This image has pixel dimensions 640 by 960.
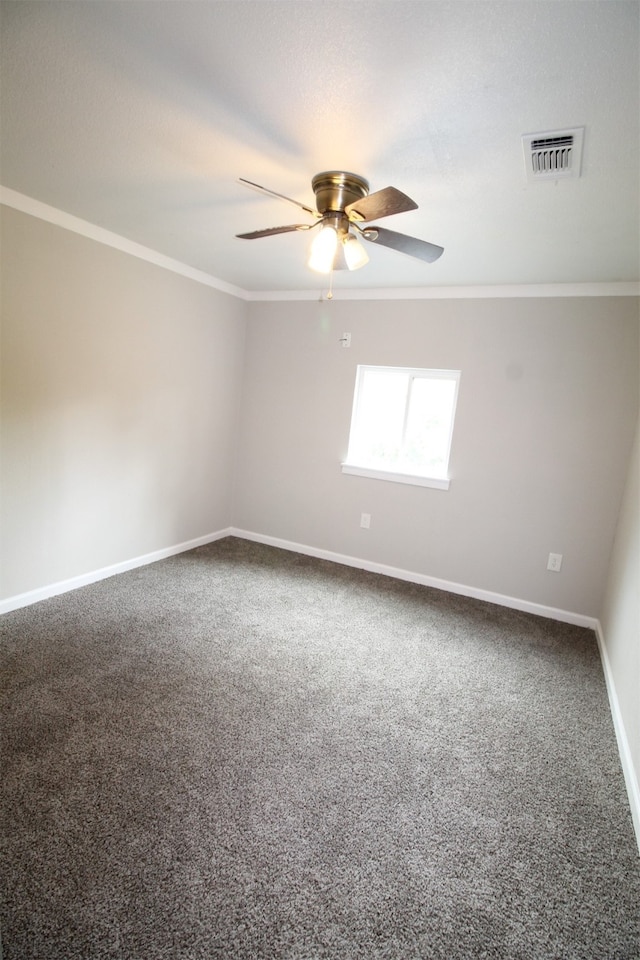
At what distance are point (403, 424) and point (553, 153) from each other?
2390mm

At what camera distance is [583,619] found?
10.9 feet

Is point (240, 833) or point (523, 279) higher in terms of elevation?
point (523, 279)

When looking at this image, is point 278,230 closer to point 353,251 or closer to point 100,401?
point 353,251

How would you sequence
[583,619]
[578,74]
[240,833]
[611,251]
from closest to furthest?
[578,74]
[240,833]
[611,251]
[583,619]

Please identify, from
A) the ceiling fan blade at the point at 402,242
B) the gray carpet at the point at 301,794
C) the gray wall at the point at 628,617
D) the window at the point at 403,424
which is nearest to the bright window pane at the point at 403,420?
the window at the point at 403,424

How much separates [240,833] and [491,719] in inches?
51.9

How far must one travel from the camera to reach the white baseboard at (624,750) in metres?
1.69

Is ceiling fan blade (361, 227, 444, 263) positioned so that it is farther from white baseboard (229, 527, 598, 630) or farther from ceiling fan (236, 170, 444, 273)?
white baseboard (229, 527, 598, 630)

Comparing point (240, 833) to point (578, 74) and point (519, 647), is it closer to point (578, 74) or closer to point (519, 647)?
point (519, 647)

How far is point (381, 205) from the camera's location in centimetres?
162

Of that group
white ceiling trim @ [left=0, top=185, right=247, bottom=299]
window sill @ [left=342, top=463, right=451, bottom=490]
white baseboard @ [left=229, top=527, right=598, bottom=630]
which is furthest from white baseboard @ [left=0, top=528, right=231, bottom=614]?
white ceiling trim @ [left=0, top=185, right=247, bottom=299]

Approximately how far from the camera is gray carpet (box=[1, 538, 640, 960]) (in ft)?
4.10

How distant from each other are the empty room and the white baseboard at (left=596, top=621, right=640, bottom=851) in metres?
0.03

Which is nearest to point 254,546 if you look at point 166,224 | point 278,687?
point 278,687
